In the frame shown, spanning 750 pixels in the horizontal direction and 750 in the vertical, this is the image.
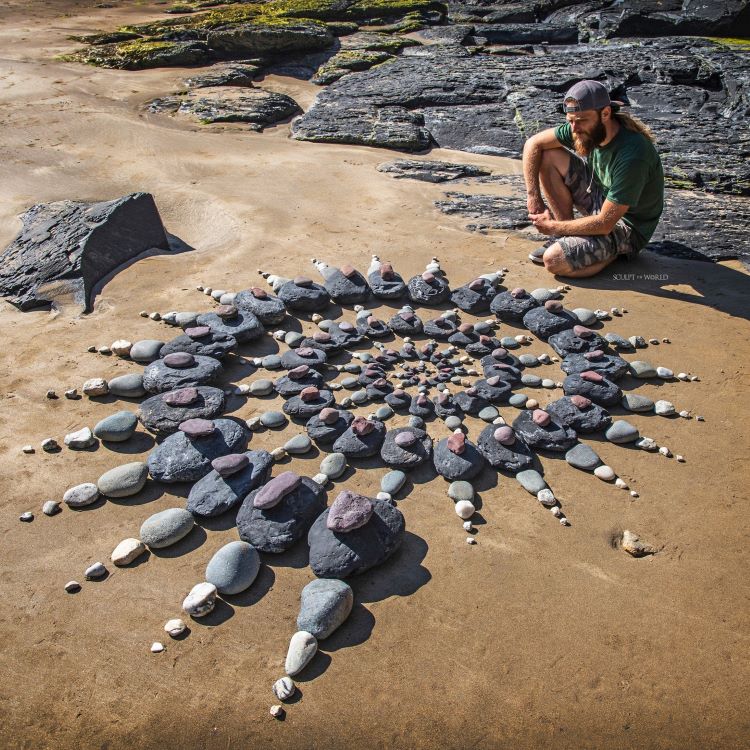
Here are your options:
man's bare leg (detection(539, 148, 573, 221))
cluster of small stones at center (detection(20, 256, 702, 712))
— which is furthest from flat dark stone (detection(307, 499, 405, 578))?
man's bare leg (detection(539, 148, 573, 221))

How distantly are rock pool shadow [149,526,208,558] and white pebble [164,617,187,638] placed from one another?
30 cm

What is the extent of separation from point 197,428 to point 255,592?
79cm

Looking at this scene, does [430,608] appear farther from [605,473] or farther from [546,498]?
[605,473]

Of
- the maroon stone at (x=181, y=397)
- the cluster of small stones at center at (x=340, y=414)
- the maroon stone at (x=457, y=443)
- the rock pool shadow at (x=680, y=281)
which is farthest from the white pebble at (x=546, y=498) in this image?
the rock pool shadow at (x=680, y=281)

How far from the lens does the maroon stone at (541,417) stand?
2.81 metres

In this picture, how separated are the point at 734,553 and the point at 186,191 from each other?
460 centimetres

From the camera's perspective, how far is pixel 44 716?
182 cm

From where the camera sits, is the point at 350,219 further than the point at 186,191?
No

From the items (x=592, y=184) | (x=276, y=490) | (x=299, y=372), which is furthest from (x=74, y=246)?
(x=592, y=184)

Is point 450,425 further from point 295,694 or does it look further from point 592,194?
point 592,194

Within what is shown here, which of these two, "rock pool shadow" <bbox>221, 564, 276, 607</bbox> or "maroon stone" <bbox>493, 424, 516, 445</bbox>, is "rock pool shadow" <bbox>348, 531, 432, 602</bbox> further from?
"maroon stone" <bbox>493, 424, 516, 445</bbox>

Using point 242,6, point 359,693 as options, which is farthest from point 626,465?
point 242,6

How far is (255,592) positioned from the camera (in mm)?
2193

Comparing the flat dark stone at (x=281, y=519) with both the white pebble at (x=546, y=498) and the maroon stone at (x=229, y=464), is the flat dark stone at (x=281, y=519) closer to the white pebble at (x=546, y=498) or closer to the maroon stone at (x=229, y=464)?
the maroon stone at (x=229, y=464)
